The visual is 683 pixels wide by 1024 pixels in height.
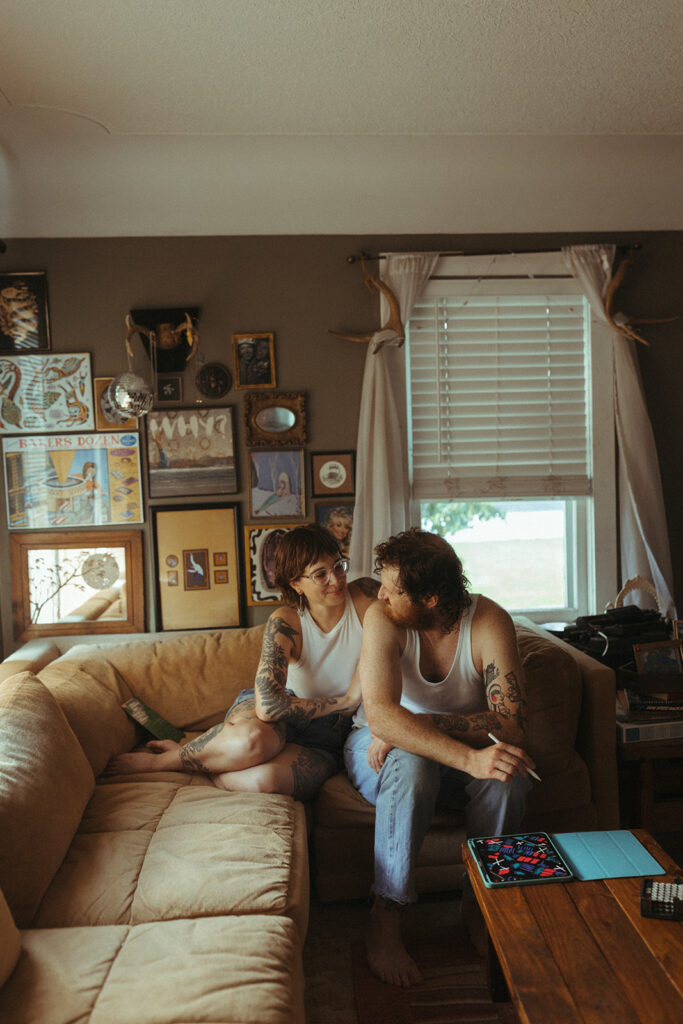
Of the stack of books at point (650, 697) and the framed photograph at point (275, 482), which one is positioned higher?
the framed photograph at point (275, 482)

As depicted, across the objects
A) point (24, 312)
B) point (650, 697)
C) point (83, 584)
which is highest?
point (24, 312)

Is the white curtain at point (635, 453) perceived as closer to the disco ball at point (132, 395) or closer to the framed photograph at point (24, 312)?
the disco ball at point (132, 395)

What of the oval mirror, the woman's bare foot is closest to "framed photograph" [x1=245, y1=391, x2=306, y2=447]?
the oval mirror

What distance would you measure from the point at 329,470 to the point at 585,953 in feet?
7.48

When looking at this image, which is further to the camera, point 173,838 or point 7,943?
point 173,838

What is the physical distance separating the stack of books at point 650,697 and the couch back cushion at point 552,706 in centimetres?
21

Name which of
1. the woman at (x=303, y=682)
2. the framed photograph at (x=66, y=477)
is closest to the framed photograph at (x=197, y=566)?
the framed photograph at (x=66, y=477)

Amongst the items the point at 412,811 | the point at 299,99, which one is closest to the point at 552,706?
the point at 412,811

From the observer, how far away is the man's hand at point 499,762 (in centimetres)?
203

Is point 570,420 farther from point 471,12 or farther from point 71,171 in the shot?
point 71,171

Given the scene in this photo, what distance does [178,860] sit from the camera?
1.91 meters

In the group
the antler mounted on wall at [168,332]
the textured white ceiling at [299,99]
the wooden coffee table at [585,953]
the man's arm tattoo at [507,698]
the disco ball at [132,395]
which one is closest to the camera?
the wooden coffee table at [585,953]

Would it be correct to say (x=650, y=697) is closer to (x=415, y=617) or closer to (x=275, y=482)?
(x=415, y=617)

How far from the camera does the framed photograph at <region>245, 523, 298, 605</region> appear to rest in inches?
133
